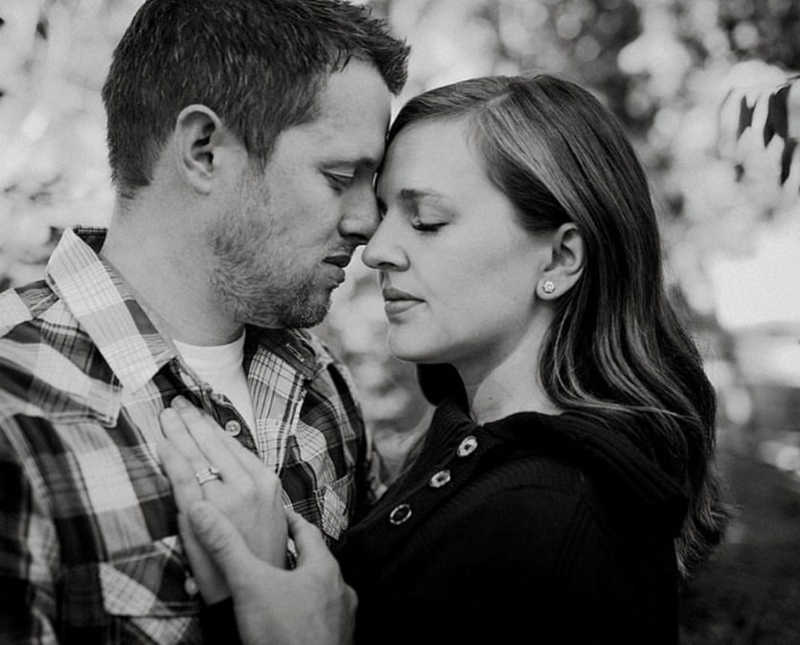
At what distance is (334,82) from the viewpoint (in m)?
2.27

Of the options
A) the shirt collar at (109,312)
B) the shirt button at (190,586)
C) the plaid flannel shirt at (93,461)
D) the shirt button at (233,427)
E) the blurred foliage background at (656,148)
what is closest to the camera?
the plaid flannel shirt at (93,461)

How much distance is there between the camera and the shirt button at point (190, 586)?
6.13 feet

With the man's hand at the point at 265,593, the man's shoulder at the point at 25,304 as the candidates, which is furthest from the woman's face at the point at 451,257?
the man's shoulder at the point at 25,304

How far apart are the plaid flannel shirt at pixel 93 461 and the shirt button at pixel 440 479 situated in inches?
14.4

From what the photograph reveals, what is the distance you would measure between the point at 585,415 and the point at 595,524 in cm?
29

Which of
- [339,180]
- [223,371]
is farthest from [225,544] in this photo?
[339,180]

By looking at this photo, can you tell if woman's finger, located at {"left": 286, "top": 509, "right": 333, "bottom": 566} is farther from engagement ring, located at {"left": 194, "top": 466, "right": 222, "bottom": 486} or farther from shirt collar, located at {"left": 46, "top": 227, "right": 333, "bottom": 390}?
shirt collar, located at {"left": 46, "top": 227, "right": 333, "bottom": 390}

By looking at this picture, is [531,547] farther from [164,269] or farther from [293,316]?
[164,269]

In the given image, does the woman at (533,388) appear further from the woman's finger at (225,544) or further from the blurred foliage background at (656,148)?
the blurred foliage background at (656,148)

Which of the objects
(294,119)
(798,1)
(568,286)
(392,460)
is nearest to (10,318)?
(294,119)

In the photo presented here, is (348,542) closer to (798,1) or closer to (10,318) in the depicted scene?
(10,318)

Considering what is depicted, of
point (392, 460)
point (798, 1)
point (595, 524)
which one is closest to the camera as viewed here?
point (595, 524)

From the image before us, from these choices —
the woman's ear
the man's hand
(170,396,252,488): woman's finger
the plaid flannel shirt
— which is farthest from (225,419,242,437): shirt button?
the woman's ear

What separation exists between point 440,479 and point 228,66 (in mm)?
1087
